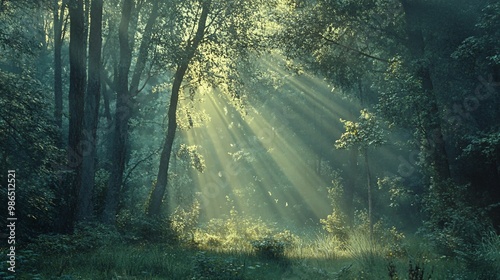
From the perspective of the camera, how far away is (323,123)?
1590 inches

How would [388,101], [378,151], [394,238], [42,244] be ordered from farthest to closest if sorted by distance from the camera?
[378,151]
[388,101]
[394,238]
[42,244]

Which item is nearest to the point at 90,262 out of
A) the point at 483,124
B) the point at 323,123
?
the point at 483,124

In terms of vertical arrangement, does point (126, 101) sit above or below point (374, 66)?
below

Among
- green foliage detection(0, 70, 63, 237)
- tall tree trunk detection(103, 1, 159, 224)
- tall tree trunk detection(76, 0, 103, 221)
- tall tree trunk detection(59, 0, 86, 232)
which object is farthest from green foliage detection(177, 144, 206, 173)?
green foliage detection(0, 70, 63, 237)

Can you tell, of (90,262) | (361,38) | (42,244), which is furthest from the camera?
(361,38)

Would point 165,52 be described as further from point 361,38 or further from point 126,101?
point 361,38

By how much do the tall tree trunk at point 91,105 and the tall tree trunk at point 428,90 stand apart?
36.6 ft

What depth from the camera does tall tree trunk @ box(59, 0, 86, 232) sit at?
14383 mm

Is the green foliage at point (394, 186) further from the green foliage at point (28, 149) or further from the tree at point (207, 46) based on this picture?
the green foliage at point (28, 149)

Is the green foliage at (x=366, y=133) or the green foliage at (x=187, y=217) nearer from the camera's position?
the green foliage at (x=366, y=133)

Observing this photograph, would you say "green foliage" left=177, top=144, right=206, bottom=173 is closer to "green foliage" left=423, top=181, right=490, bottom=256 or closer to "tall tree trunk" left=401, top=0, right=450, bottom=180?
"tall tree trunk" left=401, top=0, right=450, bottom=180

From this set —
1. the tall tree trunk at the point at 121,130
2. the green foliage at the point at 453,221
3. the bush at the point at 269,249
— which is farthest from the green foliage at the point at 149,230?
the green foliage at the point at 453,221

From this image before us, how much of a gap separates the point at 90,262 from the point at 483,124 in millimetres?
14535

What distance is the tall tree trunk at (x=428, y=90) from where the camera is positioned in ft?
61.7
